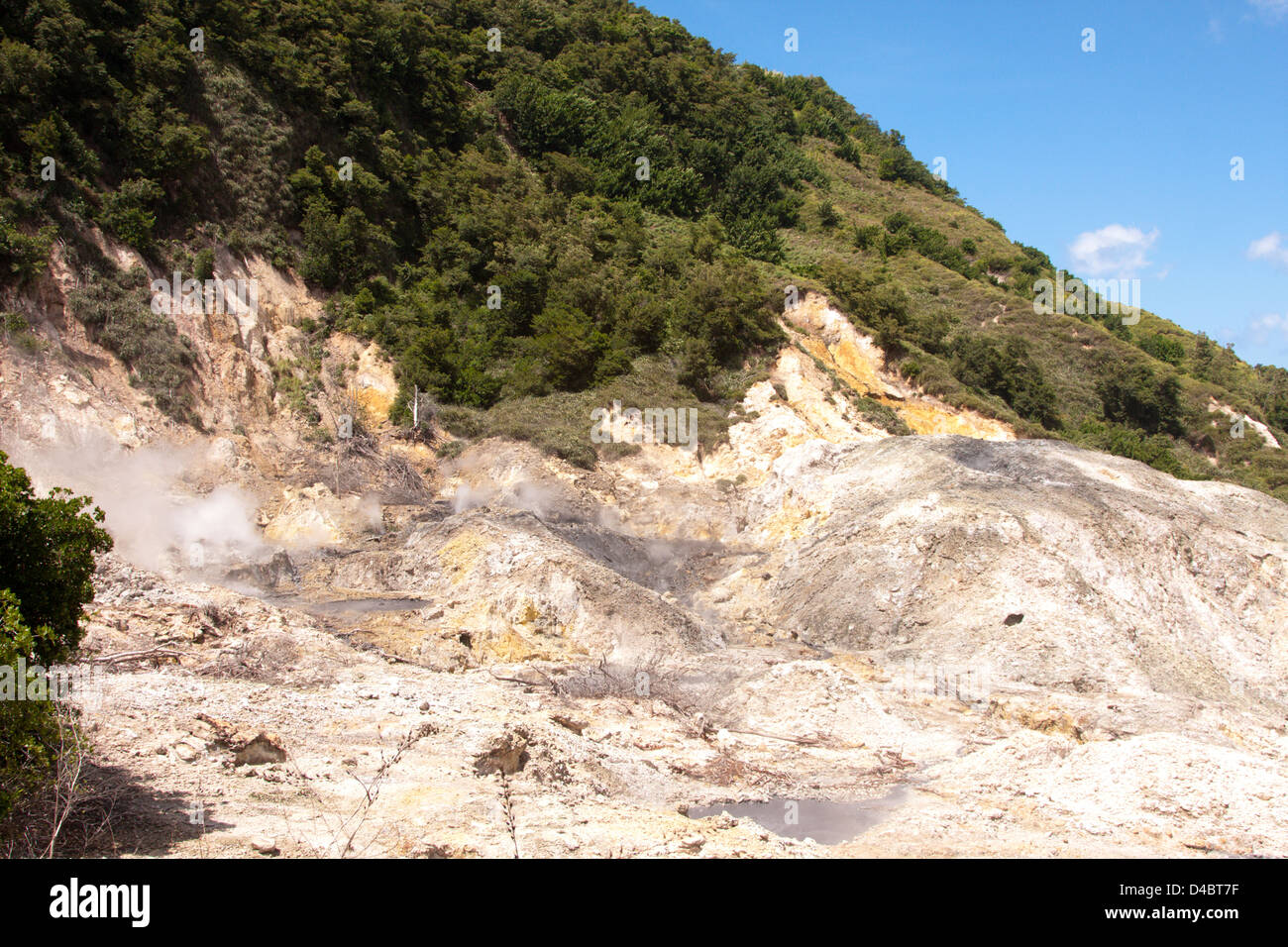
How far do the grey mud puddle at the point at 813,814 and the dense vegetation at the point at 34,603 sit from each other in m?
6.59

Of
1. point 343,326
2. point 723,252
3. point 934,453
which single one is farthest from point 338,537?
point 723,252

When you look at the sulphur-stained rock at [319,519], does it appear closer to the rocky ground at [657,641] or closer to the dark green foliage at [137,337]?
the rocky ground at [657,641]

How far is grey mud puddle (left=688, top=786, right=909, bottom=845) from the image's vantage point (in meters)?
9.62

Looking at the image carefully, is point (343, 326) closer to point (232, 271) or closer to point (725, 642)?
point (232, 271)

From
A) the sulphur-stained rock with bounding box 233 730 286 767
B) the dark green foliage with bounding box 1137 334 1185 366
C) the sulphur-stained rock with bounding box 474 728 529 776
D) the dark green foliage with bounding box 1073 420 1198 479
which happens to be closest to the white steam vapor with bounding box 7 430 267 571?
the sulphur-stained rock with bounding box 233 730 286 767

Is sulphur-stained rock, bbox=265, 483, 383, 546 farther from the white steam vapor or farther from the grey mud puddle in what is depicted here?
the grey mud puddle

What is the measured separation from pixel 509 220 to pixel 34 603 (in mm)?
27981

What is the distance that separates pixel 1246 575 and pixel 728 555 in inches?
443

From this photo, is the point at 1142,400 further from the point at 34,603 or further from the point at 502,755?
the point at 34,603

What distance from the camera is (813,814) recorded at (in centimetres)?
1022

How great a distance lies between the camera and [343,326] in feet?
91.2

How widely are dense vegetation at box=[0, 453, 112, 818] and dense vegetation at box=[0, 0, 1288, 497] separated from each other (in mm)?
16792

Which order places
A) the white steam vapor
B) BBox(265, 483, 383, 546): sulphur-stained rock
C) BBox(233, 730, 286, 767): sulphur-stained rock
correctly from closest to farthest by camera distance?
BBox(233, 730, 286, 767): sulphur-stained rock → the white steam vapor → BBox(265, 483, 383, 546): sulphur-stained rock

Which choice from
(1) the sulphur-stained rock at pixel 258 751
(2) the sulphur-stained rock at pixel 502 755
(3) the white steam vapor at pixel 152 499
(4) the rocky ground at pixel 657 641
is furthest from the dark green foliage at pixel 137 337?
(2) the sulphur-stained rock at pixel 502 755
